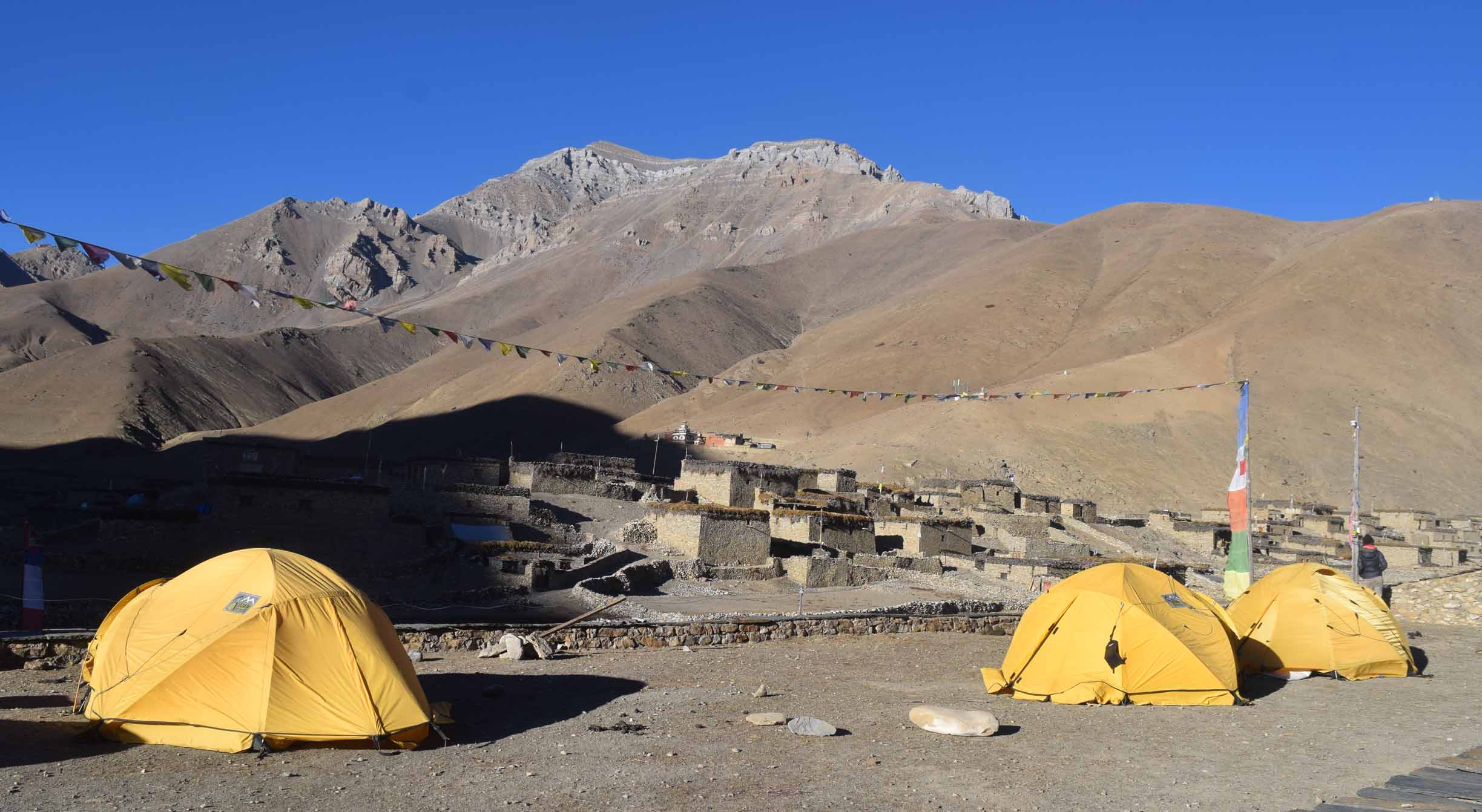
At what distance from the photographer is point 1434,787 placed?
7.86 meters

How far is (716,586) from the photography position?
2550 centimetres

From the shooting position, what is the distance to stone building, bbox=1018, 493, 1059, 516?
1590 inches

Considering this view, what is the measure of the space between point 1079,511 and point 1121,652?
28458 millimetres

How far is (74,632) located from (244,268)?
167m

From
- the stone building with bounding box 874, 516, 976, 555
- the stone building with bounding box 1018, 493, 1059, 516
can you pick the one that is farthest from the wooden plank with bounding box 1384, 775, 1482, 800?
the stone building with bounding box 1018, 493, 1059, 516

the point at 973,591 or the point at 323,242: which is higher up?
the point at 323,242

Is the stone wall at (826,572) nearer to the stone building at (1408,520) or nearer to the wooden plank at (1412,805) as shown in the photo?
the wooden plank at (1412,805)

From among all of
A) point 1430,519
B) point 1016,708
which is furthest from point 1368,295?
point 1016,708

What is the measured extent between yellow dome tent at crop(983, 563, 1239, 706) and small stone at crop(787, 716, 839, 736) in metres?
3.40

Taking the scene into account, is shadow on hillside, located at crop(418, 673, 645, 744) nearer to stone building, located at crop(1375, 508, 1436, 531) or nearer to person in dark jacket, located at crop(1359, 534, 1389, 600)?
person in dark jacket, located at crop(1359, 534, 1389, 600)

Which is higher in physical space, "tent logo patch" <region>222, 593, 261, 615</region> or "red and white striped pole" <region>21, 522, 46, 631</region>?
"tent logo patch" <region>222, 593, 261, 615</region>

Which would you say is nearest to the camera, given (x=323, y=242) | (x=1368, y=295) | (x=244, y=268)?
(x=1368, y=295)

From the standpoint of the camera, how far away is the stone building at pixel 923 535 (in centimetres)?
3125

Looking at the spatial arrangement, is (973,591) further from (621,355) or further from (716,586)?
(621,355)
